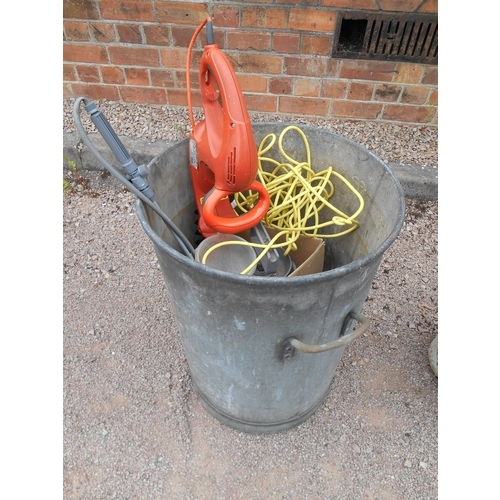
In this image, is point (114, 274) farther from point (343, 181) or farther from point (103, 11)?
point (103, 11)

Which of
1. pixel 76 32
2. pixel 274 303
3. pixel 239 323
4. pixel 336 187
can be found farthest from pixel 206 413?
pixel 76 32

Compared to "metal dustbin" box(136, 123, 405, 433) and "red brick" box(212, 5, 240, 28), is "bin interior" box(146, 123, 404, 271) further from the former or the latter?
"red brick" box(212, 5, 240, 28)

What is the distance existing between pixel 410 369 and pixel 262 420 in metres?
0.65

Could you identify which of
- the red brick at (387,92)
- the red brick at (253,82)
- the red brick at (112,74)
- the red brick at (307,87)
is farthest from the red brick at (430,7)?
the red brick at (112,74)

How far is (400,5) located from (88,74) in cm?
167

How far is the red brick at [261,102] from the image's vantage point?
2.23 meters

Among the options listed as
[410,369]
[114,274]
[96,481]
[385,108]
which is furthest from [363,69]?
[96,481]

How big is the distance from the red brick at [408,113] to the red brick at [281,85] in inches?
21.9

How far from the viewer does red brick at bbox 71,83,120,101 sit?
233 cm

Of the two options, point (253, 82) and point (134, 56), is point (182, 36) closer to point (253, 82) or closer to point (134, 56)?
point (134, 56)

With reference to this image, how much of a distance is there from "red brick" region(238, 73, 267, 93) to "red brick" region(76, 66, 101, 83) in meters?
0.82

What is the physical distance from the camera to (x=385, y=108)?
7.35 ft

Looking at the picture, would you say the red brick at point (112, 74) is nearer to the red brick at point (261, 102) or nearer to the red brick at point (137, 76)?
the red brick at point (137, 76)

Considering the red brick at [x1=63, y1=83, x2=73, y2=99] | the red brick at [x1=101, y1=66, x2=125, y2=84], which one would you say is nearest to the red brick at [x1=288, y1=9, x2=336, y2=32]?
the red brick at [x1=101, y1=66, x2=125, y2=84]
